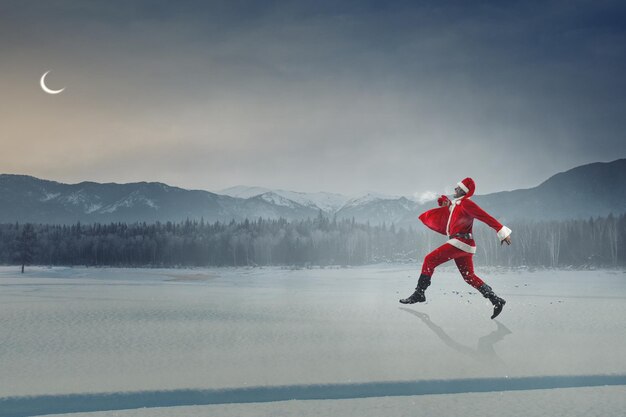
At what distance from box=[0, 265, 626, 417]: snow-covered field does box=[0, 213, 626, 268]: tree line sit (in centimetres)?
8093

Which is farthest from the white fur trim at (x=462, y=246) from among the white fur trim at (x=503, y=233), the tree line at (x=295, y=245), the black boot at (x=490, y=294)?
the tree line at (x=295, y=245)

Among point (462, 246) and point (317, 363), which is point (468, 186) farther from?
point (317, 363)

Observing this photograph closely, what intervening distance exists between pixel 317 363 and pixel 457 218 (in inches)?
155

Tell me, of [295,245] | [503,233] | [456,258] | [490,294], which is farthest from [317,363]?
[295,245]

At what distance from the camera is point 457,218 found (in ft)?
34.4

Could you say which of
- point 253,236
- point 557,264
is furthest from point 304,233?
point 557,264

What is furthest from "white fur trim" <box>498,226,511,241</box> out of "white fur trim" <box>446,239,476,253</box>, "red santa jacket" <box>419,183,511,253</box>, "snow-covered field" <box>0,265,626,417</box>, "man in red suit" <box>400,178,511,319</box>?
"snow-covered field" <box>0,265,626,417</box>

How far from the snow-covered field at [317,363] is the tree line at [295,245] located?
8093cm

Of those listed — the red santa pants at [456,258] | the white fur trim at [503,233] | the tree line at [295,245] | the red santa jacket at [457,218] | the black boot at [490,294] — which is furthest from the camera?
the tree line at [295,245]

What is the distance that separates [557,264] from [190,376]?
299 ft

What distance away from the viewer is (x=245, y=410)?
312 inches

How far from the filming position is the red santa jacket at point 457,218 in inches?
401

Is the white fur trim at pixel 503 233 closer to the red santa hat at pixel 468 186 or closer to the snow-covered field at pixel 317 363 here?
the red santa hat at pixel 468 186

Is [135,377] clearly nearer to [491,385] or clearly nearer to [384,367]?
[384,367]
